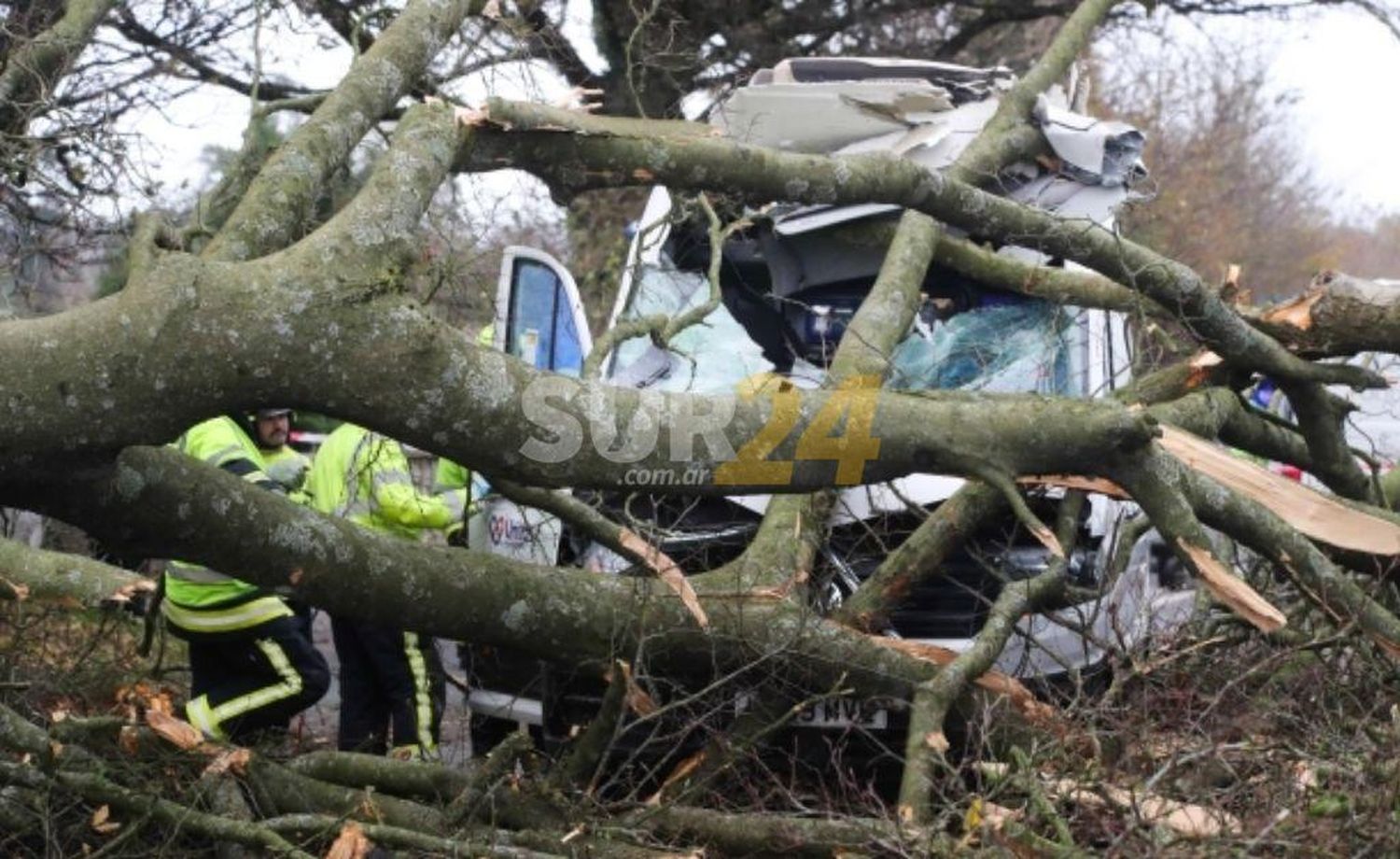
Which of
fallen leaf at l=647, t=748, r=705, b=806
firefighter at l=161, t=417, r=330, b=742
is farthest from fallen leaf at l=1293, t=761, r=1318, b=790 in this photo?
firefighter at l=161, t=417, r=330, b=742

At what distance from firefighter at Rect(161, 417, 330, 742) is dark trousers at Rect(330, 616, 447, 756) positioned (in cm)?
32

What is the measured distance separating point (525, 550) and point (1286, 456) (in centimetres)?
272

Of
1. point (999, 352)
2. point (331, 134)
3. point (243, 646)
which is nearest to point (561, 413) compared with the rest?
point (331, 134)

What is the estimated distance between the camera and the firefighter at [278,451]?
21.5 ft

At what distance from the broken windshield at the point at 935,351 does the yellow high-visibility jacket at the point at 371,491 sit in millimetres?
871

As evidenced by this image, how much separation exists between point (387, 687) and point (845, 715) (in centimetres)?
206

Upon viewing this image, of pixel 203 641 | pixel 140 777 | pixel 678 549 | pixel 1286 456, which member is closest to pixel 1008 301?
pixel 1286 456

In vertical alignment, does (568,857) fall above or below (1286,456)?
below

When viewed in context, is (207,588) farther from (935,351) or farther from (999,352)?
(999,352)

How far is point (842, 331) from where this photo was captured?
7.32m

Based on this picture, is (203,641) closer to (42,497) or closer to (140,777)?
(140,777)

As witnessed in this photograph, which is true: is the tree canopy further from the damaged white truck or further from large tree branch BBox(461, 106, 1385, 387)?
the damaged white truck

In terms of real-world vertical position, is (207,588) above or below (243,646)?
above

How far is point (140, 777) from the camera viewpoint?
189 inches
